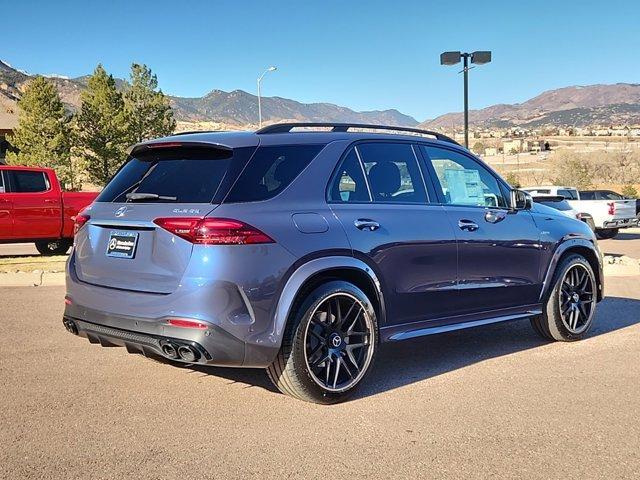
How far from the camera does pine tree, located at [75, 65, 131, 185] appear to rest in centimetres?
4525

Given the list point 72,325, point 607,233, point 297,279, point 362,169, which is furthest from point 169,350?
point 607,233

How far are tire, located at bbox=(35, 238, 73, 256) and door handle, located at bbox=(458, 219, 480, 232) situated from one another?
37.5ft

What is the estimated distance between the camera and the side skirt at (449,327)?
5109 millimetres

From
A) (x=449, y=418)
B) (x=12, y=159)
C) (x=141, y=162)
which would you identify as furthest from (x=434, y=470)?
(x=12, y=159)

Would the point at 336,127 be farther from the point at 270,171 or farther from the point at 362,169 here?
the point at 270,171

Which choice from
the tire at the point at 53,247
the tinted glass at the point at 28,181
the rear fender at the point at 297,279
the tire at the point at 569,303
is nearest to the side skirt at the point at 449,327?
the tire at the point at 569,303

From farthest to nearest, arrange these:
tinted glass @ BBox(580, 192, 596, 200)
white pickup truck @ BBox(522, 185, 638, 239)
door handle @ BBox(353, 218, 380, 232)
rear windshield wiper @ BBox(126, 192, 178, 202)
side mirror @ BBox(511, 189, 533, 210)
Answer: tinted glass @ BBox(580, 192, 596, 200) → white pickup truck @ BBox(522, 185, 638, 239) → side mirror @ BBox(511, 189, 533, 210) → door handle @ BBox(353, 218, 380, 232) → rear windshield wiper @ BBox(126, 192, 178, 202)

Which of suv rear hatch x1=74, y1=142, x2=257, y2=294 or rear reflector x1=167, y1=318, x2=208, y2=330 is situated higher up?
suv rear hatch x1=74, y1=142, x2=257, y2=294

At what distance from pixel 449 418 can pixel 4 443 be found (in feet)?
8.63

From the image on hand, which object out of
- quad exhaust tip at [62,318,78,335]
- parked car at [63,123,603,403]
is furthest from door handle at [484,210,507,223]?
quad exhaust tip at [62,318,78,335]

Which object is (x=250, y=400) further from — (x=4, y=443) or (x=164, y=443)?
(x=4, y=443)

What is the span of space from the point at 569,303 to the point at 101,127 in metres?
42.9

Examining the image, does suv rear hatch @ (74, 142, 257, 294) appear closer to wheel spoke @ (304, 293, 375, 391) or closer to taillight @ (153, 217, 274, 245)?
taillight @ (153, 217, 274, 245)

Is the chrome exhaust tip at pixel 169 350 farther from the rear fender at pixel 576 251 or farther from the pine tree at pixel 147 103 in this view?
the pine tree at pixel 147 103
